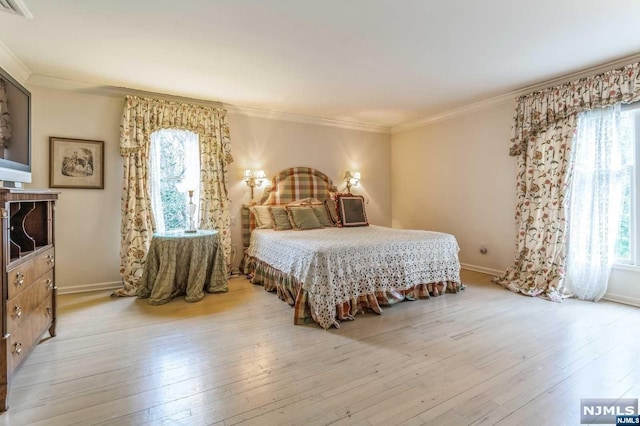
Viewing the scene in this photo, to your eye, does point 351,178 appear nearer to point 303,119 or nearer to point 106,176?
point 303,119

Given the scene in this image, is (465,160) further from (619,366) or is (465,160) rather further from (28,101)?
(28,101)

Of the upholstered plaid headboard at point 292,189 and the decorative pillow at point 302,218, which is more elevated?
the upholstered plaid headboard at point 292,189

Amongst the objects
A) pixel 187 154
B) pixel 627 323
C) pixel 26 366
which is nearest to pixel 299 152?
pixel 187 154

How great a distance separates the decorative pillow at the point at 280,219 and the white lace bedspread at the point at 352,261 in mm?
197

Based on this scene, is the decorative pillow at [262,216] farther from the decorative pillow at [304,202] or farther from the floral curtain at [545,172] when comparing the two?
the floral curtain at [545,172]

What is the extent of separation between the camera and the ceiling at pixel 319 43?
7.66ft

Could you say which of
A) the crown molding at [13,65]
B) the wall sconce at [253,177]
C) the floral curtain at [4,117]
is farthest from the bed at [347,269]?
the crown molding at [13,65]

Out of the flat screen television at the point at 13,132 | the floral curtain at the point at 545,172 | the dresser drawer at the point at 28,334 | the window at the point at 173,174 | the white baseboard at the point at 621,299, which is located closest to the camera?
the dresser drawer at the point at 28,334

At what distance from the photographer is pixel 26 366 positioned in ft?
6.96

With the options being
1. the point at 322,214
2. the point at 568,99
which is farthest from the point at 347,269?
the point at 568,99

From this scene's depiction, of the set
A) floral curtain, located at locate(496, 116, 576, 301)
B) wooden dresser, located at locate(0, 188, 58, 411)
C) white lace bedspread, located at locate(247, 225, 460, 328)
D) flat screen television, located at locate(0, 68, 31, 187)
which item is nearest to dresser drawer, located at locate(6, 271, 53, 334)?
wooden dresser, located at locate(0, 188, 58, 411)

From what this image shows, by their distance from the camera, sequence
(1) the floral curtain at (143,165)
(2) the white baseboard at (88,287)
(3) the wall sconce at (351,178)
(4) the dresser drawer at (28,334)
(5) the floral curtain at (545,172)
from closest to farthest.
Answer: (4) the dresser drawer at (28,334), (5) the floral curtain at (545,172), (2) the white baseboard at (88,287), (1) the floral curtain at (143,165), (3) the wall sconce at (351,178)

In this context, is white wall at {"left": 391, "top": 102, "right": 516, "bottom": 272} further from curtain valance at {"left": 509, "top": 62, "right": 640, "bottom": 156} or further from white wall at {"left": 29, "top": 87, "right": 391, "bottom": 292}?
white wall at {"left": 29, "top": 87, "right": 391, "bottom": 292}

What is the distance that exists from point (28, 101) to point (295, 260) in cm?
264
